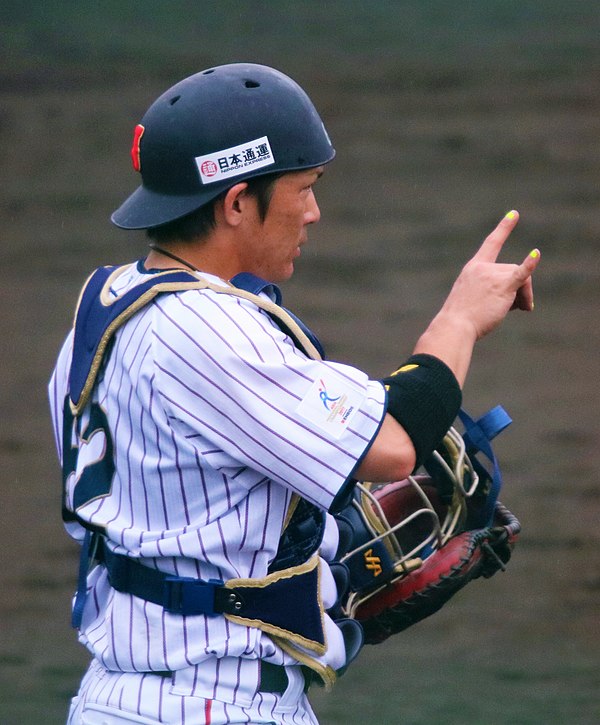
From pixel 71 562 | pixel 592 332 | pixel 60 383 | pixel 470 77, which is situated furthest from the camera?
pixel 470 77

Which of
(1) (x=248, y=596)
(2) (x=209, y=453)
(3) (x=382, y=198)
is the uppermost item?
(2) (x=209, y=453)

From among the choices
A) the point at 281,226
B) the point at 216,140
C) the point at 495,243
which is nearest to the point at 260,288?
the point at 281,226

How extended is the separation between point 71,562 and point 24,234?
1.32 meters

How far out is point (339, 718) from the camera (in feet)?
11.1

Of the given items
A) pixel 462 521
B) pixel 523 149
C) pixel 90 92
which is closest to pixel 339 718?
pixel 462 521

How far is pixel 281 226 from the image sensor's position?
5.61 ft

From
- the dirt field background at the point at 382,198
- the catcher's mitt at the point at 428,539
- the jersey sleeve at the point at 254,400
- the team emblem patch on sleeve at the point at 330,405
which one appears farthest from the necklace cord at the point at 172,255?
the dirt field background at the point at 382,198

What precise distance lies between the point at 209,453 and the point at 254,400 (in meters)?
0.09

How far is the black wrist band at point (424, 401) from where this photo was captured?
1605mm

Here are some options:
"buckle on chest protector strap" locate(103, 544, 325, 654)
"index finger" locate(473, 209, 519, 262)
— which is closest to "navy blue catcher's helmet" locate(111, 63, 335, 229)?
"index finger" locate(473, 209, 519, 262)

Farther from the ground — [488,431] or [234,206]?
[234,206]

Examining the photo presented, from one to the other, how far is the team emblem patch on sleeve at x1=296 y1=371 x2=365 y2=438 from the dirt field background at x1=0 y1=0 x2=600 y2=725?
7.86 feet

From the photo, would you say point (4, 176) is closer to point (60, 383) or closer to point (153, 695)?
point (60, 383)

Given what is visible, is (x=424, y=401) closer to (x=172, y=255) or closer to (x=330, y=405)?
(x=330, y=405)
